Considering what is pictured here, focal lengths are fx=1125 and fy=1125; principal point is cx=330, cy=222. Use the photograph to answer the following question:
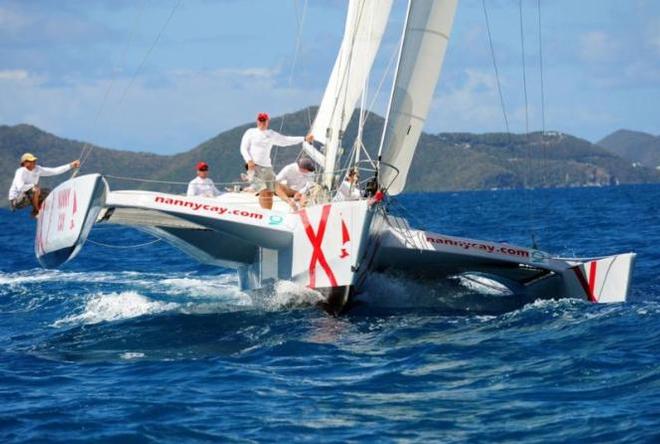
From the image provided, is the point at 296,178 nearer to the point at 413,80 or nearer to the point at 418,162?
the point at 413,80

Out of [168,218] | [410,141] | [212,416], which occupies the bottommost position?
[212,416]

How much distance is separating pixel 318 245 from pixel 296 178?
1580 millimetres

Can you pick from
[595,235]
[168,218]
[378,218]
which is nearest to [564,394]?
[378,218]

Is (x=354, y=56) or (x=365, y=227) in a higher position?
(x=354, y=56)

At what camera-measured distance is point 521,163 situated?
179125 millimetres

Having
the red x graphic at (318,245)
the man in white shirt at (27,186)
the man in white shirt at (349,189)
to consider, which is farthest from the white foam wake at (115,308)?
the man in white shirt at (349,189)

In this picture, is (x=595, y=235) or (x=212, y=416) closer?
(x=212, y=416)

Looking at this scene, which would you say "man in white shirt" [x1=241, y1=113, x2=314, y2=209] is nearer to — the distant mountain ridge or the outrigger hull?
the outrigger hull

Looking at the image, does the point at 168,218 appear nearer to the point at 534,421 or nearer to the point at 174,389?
the point at 174,389

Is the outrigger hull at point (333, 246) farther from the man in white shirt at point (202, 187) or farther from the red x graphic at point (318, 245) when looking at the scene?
the man in white shirt at point (202, 187)

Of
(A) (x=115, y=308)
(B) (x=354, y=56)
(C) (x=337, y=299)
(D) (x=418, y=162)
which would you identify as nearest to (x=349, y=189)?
(C) (x=337, y=299)

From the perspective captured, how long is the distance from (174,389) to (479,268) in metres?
4.56

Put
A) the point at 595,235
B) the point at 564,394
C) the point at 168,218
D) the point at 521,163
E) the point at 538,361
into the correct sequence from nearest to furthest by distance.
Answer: the point at 564,394
the point at 538,361
the point at 168,218
the point at 595,235
the point at 521,163

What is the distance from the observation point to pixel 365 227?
29.8 ft
